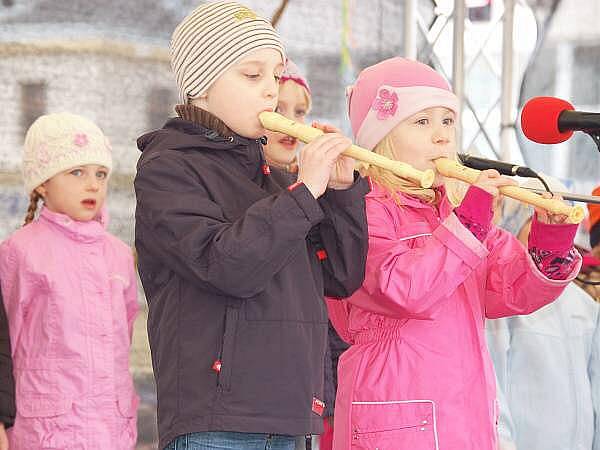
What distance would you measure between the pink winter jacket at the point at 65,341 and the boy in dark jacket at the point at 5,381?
0.14 metres

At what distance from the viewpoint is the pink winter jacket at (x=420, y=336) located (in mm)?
1934

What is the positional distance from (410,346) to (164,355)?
0.54 m

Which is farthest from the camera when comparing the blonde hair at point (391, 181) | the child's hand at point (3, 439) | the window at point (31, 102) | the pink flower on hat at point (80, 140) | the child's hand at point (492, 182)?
the window at point (31, 102)

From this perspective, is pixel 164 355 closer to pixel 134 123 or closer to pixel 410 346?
pixel 410 346

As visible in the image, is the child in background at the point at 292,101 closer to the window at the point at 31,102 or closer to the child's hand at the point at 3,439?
the window at the point at 31,102

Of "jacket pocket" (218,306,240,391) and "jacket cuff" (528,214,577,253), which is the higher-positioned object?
"jacket cuff" (528,214,577,253)

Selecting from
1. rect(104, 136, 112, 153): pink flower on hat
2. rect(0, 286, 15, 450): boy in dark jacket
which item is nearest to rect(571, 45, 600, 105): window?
rect(104, 136, 112, 153): pink flower on hat

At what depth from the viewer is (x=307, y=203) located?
5.31 ft

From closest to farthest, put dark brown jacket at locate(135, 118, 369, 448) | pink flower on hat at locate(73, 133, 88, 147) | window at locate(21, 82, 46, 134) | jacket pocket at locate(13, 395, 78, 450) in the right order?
dark brown jacket at locate(135, 118, 369, 448)
jacket pocket at locate(13, 395, 78, 450)
pink flower on hat at locate(73, 133, 88, 147)
window at locate(21, 82, 46, 134)

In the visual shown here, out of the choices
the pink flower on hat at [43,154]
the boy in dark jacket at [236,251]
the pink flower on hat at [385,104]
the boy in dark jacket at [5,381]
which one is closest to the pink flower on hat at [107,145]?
the pink flower on hat at [43,154]

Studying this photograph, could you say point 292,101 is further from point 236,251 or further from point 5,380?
point 236,251

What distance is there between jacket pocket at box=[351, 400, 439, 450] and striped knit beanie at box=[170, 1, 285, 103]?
0.70m

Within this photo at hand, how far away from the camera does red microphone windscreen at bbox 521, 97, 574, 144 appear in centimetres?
178

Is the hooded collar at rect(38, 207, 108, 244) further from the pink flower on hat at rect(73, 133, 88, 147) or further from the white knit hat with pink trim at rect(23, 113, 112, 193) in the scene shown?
the pink flower on hat at rect(73, 133, 88, 147)
